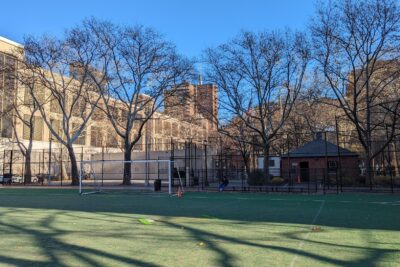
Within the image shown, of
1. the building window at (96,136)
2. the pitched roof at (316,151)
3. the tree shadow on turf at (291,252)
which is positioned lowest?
the tree shadow on turf at (291,252)

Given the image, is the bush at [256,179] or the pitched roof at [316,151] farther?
the pitched roof at [316,151]

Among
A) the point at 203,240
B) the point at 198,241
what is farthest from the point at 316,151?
the point at 198,241

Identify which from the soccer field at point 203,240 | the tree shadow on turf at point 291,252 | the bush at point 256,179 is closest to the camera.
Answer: the tree shadow on turf at point 291,252

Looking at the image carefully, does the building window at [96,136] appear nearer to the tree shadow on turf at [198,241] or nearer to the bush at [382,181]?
the bush at [382,181]

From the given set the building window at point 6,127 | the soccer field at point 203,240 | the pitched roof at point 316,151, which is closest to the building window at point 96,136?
the building window at point 6,127

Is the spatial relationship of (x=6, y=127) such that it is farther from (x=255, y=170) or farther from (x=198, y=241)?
(x=198, y=241)

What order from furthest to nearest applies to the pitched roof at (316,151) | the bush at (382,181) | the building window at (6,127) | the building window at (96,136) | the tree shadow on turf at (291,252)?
1. the building window at (96,136)
2. the building window at (6,127)
3. the pitched roof at (316,151)
4. the bush at (382,181)
5. the tree shadow on turf at (291,252)

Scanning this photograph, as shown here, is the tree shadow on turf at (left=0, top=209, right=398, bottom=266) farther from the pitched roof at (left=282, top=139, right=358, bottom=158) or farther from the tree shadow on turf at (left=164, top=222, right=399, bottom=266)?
the pitched roof at (left=282, top=139, right=358, bottom=158)

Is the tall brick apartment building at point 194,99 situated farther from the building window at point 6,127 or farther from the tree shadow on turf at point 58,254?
the tree shadow on turf at point 58,254

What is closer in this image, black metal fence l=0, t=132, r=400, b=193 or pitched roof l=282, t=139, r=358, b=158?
black metal fence l=0, t=132, r=400, b=193

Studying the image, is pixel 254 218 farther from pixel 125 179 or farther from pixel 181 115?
pixel 181 115

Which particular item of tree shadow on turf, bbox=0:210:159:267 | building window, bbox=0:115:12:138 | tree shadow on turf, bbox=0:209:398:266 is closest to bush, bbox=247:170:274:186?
tree shadow on turf, bbox=0:209:398:266

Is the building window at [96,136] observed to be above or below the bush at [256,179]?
above

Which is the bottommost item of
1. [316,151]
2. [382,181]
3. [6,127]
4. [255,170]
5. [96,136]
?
[382,181]
